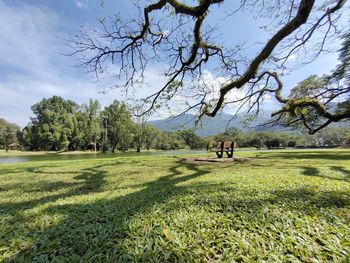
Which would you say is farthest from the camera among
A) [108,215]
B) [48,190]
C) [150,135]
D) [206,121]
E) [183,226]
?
[150,135]

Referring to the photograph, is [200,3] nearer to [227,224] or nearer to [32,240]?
[227,224]

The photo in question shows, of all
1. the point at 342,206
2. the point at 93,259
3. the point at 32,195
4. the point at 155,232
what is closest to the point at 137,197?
the point at 155,232

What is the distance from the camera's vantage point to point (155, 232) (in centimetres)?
238

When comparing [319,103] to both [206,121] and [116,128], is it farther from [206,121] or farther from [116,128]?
[116,128]

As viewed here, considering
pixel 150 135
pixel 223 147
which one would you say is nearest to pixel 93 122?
pixel 150 135

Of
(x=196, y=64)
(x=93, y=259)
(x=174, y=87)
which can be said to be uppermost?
(x=196, y=64)

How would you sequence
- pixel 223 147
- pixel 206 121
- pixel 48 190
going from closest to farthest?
pixel 48 190 → pixel 206 121 → pixel 223 147

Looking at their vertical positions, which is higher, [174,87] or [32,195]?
[174,87]

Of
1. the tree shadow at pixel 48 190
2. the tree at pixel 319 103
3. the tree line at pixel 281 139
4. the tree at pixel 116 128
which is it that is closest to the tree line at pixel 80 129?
the tree at pixel 116 128

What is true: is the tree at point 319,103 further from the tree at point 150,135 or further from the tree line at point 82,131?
the tree at point 150,135

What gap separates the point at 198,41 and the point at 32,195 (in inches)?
263

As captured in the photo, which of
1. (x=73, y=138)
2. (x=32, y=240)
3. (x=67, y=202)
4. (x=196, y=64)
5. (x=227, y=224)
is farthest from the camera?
(x=73, y=138)

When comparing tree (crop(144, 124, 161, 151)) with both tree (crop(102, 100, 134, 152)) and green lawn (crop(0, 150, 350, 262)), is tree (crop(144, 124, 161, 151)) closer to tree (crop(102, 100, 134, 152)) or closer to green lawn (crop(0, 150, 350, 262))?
tree (crop(102, 100, 134, 152))

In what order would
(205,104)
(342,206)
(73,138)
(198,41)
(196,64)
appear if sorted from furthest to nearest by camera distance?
(73,138) < (205,104) < (196,64) < (198,41) < (342,206)
